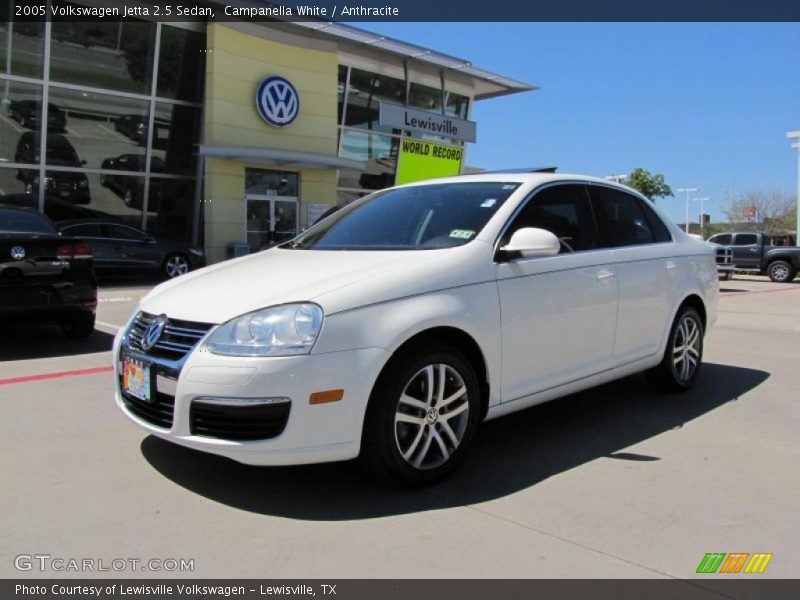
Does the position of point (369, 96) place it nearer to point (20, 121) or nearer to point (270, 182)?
point (270, 182)

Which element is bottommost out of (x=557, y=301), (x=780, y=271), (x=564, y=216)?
(x=557, y=301)

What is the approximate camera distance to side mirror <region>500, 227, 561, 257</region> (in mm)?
3703

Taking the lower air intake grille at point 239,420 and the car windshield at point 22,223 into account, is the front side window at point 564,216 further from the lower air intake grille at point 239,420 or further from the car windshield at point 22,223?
the car windshield at point 22,223

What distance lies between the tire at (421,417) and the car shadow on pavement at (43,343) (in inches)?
191

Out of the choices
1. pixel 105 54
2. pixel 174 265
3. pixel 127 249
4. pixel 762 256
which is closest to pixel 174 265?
pixel 174 265

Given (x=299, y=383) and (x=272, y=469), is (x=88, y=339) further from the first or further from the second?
(x=299, y=383)

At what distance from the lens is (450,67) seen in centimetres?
2481

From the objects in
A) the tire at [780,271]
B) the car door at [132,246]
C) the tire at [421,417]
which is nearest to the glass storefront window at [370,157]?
the car door at [132,246]

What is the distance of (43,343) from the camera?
752 centimetres

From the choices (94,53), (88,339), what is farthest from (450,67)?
(88,339)

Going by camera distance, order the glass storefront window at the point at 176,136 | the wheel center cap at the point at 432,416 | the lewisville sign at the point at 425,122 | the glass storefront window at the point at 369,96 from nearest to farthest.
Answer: the wheel center cap at the point at 432,416 → the glass storefront window at the point at 176,136 → the lewisville sign at the point at 425,122 → the glass storefront window at the point at 369,96

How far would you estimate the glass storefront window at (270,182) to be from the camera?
20.2m

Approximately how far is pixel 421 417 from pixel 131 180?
58.6ft

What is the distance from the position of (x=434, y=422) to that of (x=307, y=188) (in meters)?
18.7
